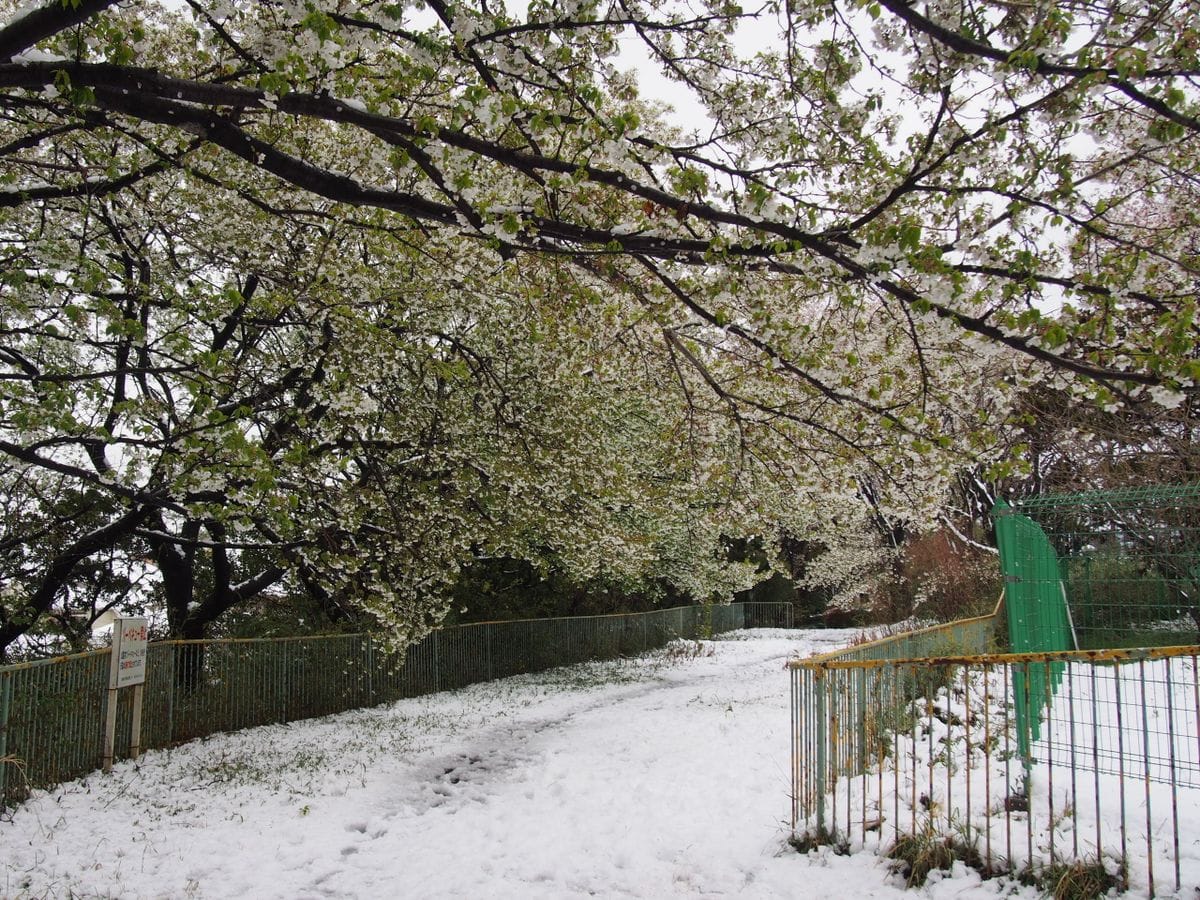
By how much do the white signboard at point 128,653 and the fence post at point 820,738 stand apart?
748 centimetres

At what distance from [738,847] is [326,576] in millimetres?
6589

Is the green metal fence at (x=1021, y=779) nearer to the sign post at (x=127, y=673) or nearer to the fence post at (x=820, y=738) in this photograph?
the fence post at (x=820, y=738)

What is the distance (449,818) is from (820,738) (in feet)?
11.7

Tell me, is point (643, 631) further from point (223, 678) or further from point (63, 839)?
point (63, 839)

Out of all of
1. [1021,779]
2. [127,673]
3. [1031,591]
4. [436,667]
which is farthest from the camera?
[436,667]

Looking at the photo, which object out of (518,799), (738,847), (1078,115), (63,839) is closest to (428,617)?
(518,799)

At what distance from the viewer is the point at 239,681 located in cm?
1182

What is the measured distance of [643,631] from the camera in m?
24.6

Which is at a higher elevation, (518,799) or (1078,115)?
(1078,115)

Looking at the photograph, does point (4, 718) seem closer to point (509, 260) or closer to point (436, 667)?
point (509, 260)

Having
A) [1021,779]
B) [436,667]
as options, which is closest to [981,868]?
[1021,779]

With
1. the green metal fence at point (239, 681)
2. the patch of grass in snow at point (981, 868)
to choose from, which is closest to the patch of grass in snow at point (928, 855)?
the patch of grass in snow at point (981, 868)

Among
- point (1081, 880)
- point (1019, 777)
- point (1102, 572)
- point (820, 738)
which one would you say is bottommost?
point (1081, 880)

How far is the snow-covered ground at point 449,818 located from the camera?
564 cm
